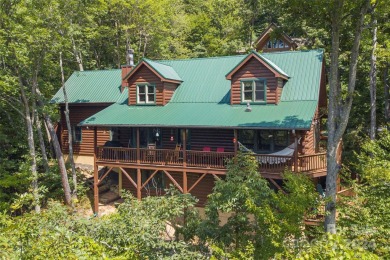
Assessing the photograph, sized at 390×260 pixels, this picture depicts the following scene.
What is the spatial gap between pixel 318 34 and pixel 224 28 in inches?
760

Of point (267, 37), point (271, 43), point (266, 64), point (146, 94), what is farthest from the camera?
point (271, 43)

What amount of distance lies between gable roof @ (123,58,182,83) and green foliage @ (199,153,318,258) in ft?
34.0

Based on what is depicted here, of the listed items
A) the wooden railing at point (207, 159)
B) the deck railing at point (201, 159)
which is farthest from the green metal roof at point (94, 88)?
the wooden railing at point (207, 159)

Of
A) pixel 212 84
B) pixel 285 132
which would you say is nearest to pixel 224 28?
pixel 212 84

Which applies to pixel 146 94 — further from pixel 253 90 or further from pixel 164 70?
pixel 253 90

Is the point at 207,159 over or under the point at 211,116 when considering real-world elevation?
under

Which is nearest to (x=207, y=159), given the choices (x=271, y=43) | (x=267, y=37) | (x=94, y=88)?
(x=94, y=88)

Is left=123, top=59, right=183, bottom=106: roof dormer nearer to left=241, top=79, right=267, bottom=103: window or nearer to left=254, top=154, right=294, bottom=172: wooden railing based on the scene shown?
left=241, top=79, right=267, bottom=103: window

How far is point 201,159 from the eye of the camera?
18.6m

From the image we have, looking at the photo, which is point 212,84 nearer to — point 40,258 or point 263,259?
point 263,259

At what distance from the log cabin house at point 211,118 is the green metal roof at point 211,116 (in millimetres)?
52

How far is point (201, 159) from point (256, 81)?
217 inches

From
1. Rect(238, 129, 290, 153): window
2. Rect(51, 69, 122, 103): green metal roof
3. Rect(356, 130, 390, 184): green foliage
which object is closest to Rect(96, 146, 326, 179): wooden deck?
Rect(238, 129, 290, 153): window

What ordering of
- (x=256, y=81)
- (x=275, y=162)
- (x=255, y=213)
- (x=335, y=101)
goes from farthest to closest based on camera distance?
(x=256, y=81), (x=275, y=162), (x=335, y=101), (x=255, y=213)
